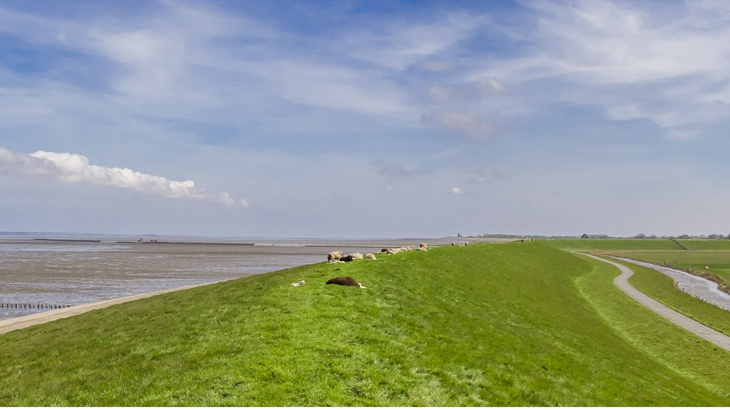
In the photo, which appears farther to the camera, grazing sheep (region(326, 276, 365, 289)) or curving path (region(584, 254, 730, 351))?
curving path (region(584, 254, 730, 351))

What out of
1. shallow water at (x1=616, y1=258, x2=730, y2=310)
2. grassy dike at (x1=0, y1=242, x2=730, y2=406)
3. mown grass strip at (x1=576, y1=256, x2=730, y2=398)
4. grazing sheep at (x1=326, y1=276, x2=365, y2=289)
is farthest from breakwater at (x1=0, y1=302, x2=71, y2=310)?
shallow water at (x1=616, y1=258, x2=730, y2=310)

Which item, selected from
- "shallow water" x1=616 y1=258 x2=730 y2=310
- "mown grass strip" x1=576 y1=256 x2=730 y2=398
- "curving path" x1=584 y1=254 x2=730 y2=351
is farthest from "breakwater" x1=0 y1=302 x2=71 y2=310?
"shallow water" x1=616 y1=258 x2=730 y2=310

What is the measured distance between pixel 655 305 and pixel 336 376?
59.3m

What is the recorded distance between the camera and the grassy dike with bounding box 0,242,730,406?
52.7 feet

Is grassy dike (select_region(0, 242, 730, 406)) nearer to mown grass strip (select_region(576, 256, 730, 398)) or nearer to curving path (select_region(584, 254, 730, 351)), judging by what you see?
mown grass strip (select_region(576, 256, 730, 398))

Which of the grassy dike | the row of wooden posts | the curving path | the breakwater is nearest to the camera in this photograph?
the grassy dike

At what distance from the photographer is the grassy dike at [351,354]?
52.7ft

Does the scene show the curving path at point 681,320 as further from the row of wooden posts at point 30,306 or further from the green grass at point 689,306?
the row of wooden posts at point 30,306

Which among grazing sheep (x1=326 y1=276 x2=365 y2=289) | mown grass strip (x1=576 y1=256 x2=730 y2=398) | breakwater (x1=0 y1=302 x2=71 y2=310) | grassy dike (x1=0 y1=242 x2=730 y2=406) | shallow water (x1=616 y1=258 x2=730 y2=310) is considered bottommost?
shallow water (x1=616 y1=258 x2=730 y2=310)

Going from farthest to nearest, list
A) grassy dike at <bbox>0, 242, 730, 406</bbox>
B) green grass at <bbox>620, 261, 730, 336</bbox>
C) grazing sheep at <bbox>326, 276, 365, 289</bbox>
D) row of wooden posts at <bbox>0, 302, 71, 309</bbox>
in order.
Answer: green grass at <bbox>620, 261, 730, 336</bbox>, row of wooden posts at <bbox>0, 302, 71, 309</bbox>, grazing sheep at <bbox>326, 276, 365, 289</bbox>, grassy dike at <bbox>0, 242, 730, 406</bbox>

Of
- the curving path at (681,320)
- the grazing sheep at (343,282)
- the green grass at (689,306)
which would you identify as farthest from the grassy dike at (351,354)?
the green grass at (689,306)

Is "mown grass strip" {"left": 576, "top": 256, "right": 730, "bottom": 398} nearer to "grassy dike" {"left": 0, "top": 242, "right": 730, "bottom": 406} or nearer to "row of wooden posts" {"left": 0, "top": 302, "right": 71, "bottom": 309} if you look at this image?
"grassy dike" {"left": 0, "top": 242, "right": 730, "bottom": 406}

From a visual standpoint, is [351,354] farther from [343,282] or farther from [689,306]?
[689,306]

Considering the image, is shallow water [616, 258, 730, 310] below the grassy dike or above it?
below
